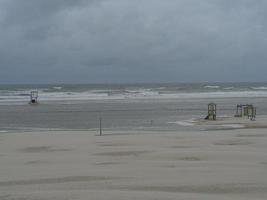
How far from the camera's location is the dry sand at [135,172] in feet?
20.3

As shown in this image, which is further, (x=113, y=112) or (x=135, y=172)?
(x=113, y=112)

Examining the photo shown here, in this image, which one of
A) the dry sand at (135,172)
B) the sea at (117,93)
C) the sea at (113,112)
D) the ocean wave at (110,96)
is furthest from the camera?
the sea at (117,93)

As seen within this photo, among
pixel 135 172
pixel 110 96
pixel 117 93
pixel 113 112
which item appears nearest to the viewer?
pixel 135 172

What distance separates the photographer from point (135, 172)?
7.83 metres

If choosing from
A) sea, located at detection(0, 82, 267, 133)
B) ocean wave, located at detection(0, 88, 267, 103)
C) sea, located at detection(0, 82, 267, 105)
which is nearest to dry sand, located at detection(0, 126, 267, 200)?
sea, located at detection(0, 82, 267, 133)

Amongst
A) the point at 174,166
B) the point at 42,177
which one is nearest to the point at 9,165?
the point at 42,177

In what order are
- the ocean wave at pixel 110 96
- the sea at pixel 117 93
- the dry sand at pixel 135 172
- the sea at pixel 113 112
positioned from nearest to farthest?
the dry sand at pixel 135 172 < the sea at pixel 113 112 < the ocean wave at pixel 110 96 < the sea at pixel 117 93

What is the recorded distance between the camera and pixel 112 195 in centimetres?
603

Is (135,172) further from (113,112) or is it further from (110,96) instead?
(110,96)

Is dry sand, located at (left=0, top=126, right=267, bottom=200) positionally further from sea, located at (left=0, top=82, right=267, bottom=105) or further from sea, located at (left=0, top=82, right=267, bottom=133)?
sea, located at (left=0, top=82, right=267, bottom=105)

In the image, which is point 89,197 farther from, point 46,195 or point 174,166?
point 174,166

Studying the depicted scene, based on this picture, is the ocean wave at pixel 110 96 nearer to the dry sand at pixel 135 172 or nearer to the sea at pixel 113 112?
the sea at pixel 113 112

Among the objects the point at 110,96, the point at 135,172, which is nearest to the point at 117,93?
the point at 110,96

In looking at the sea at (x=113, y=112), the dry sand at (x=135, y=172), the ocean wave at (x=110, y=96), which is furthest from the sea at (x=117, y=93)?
the dry sand at (x=135, y=172)
